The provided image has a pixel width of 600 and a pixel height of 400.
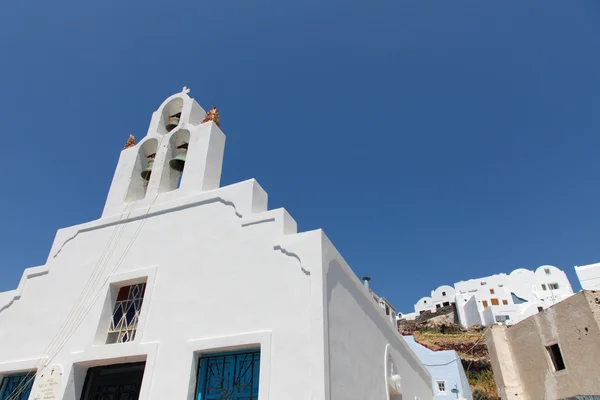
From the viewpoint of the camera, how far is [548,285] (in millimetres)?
49750

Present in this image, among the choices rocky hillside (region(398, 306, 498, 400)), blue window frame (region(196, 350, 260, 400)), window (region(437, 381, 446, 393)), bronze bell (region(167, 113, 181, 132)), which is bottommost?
blue window frame (region(196, 350, 260, 400))

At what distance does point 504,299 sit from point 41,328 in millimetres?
50094

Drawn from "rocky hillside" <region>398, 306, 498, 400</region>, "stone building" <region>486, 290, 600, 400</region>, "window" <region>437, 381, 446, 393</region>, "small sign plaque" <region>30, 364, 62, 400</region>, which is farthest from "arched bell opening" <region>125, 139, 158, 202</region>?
"rocky hillside" <region>398, 306, 498, 400</region>

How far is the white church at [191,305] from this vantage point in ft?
15.7

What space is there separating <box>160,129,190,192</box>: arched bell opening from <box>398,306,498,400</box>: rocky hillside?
2774 cm

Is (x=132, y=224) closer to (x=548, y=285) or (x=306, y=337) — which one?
(x=306, y=337)

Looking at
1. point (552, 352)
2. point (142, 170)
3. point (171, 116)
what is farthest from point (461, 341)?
point (142, 170)

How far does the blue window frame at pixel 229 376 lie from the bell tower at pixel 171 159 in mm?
2768

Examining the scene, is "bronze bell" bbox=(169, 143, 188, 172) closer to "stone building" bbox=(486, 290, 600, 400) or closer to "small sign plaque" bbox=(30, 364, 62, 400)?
"small sign plaque" bbox=(30, 364, 62, 400)

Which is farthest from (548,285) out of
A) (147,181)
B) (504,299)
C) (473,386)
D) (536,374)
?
(147,181)

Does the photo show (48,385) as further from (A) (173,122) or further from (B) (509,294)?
(B) (509,294)

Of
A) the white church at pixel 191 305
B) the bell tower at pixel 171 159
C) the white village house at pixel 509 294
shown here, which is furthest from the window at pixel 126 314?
the white village house at pixel 509 294

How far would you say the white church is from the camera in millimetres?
4793

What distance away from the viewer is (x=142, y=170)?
26.7 feet
